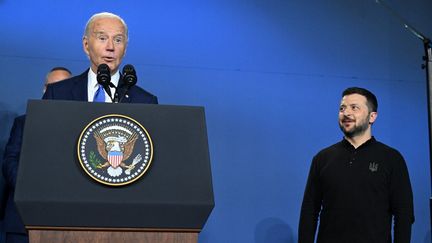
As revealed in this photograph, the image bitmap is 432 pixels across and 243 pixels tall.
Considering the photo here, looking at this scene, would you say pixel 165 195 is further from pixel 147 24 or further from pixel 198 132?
pixel 147 24

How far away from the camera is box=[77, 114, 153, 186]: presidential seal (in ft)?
4.78

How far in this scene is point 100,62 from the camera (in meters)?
2.19

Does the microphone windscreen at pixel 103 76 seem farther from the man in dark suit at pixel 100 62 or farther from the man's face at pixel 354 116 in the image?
the man's face at pixel 354 116

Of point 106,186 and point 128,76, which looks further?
point 128,76

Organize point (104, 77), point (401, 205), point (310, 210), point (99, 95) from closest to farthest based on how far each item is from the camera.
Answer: point (104, 77)
point (99, 95)
point (401, 205)
point (310, 210)

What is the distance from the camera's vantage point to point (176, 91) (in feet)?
13.0

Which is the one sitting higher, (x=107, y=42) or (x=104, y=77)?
(x=107, y=42)

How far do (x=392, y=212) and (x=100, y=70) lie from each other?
74.5 inches

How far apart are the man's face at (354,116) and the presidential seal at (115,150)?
6.46 feet

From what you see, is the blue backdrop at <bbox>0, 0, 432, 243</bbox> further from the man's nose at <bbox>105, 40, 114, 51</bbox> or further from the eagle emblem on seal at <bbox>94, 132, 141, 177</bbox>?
the eagle emblem on seal at <bbox>94, 132, 141, 177</bbox>

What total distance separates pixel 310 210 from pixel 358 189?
287 millimetres

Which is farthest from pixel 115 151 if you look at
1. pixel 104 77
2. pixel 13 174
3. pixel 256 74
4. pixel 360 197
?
pixel 256 74

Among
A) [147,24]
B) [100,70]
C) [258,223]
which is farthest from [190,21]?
[100,70]

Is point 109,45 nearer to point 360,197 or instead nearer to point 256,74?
point 360,197
